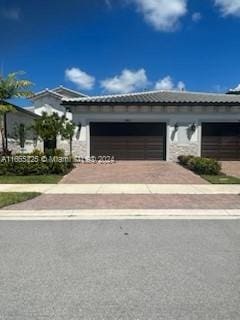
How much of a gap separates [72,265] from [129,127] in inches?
686

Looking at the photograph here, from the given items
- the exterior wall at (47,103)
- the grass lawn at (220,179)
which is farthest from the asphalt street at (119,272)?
the exterior wall at (47,103)

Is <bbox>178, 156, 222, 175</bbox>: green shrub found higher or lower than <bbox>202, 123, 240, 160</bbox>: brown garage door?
lower

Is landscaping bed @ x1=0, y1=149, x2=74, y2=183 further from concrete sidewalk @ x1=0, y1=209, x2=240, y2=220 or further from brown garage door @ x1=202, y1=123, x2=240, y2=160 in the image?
brown garage door @ x1=202, y1=123, x2=240, y2=160

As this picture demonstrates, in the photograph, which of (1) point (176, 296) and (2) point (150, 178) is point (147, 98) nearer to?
(2) point (150, 178)

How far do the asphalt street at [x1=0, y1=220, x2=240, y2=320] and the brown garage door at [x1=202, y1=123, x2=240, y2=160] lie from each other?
51.0ft

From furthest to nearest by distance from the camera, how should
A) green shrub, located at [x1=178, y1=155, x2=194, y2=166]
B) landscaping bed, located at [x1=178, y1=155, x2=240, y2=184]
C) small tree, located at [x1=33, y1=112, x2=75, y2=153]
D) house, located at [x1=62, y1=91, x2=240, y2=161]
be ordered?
house, located at [x1=62, y1=91, x2=240, y2=161] < green shrub, located at [x1=178, y1=155, x2=194, y2=166] < small tree, located at [x1=33, y1=112, x2=75, y2=153] < landscaping bed, located at [x1=178, y1=155, x2=240, y2=184]

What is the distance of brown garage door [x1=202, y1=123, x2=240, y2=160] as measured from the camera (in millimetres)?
22172

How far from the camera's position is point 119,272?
4.74 metres

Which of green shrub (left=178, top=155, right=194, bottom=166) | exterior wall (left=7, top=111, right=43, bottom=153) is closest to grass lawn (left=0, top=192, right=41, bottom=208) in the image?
green shrub (left=178, top=155, right=194, bottom=166)

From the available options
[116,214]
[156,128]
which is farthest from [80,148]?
[116,214]

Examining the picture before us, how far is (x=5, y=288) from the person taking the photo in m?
4.20

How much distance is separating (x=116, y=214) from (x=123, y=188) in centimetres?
396

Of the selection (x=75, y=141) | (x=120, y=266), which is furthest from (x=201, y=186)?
(x=75, y=141)

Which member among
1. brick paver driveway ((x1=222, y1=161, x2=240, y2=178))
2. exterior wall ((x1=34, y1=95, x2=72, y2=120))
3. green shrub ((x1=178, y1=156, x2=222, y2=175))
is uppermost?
exterior wall ((x1=34, y1=95, x2=72, y2=120))
